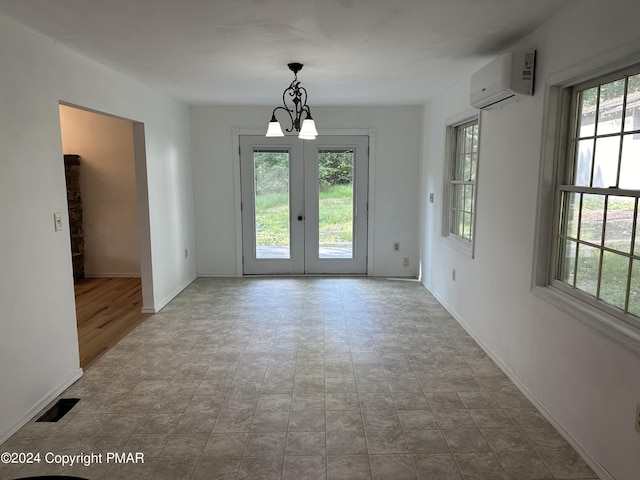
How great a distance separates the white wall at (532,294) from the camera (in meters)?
1.97

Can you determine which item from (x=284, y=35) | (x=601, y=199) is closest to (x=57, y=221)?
(x=284, y=35)

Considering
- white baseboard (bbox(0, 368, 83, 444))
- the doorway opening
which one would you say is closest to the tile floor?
white baseboard (bbox(0, 368, 83, 444))

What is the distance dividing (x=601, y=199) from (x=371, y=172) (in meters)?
3.79

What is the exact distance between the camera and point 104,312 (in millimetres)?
4645

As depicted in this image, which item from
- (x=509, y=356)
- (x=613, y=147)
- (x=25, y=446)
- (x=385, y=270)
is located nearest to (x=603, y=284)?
(x=613, y=147)

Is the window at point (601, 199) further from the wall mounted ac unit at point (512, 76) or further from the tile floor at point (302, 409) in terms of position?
the tile floor at point (302, 409)

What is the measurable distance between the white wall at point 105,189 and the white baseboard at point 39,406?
124 inches

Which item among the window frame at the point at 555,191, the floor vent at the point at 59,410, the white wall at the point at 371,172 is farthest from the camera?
the white wall at the point at 371,172

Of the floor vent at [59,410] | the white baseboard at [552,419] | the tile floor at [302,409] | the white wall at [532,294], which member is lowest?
the floor vent at [59,410]

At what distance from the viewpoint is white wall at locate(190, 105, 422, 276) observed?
19.1 ft

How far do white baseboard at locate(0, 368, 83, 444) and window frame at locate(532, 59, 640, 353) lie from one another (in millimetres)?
3071

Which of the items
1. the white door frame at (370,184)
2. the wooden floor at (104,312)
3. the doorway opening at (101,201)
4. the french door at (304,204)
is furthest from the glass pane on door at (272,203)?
the wooden floor at (104,312)

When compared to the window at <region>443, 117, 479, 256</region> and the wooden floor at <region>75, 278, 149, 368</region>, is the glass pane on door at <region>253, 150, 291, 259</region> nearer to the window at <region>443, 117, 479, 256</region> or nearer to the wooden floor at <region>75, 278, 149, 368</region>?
the wooden floor at <region>75, 278, 149, 368</region>

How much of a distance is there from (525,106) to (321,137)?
3326 mm
